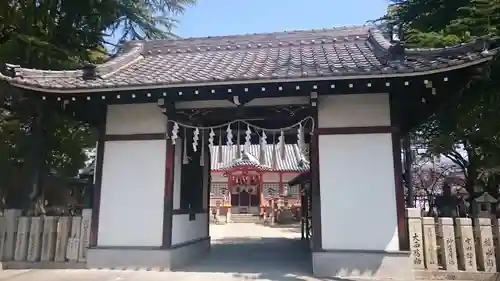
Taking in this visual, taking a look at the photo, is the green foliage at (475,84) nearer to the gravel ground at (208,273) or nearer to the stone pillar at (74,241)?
the gravel ground at (208,273)

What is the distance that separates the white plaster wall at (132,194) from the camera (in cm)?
718

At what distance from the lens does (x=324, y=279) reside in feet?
20.5

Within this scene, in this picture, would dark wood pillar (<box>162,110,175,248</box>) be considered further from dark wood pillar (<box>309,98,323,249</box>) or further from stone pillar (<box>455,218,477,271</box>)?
stone pillar (<box>455,218,477,271</box>)

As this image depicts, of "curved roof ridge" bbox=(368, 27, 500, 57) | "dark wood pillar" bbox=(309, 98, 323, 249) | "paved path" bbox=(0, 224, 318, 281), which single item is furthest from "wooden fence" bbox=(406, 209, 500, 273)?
"curved roof ridge" bbox=(368, 27, 500, 57)

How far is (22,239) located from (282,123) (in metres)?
5.79

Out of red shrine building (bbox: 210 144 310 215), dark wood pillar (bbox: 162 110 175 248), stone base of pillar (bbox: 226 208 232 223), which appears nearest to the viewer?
dark wood pillar (bbox: 162 110 175 248)

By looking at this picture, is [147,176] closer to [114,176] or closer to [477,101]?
[114,176]

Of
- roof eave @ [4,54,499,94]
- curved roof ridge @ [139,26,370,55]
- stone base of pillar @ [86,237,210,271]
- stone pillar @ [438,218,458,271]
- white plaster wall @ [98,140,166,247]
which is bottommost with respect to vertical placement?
stone base of pillar @ [86,237,210,271]

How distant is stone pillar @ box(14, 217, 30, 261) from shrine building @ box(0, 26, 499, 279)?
146 centimetres

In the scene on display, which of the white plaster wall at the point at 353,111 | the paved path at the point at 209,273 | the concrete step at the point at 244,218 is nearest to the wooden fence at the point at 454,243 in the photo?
the white plaster wall at the point at 353,111

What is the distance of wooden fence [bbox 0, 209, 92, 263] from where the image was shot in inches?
291

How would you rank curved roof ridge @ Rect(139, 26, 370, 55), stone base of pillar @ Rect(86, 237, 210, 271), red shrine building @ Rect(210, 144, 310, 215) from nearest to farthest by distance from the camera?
1. stone base of pillar @ Rect(86, 237, 210, 271)
2. curved roof ridge @ Rect(139, 26, 370, 55)
3. red shrine building @ Rect(210, 144, 310, 215)

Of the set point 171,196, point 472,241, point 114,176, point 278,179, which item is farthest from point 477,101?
point 278,179

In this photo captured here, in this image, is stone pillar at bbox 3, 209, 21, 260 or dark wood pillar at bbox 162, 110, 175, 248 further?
stone pillar at bbox 3, 209, 21, 260
